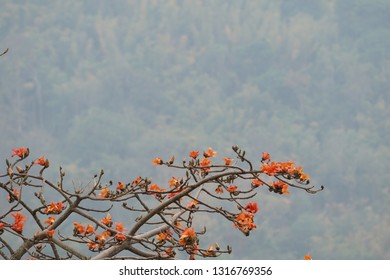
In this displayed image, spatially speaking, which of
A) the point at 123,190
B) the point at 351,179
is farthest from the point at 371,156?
the point at 123,190

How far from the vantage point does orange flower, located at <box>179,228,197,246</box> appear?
2439 millimetres

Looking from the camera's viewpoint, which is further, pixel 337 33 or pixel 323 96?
pixel 337 33

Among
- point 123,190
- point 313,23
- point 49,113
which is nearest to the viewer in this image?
point 123,190

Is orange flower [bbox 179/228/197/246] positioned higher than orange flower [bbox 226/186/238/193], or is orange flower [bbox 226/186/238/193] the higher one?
orange flower [bbox 226/186/238/193]

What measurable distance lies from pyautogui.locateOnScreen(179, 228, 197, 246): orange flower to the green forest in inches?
1409

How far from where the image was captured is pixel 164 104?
5156 cm

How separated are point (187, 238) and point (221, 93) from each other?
5100cm

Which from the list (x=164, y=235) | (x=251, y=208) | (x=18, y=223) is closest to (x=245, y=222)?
(x=251, y=208)

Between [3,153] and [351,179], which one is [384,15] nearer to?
[351,179]

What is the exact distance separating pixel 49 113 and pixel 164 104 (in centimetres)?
630

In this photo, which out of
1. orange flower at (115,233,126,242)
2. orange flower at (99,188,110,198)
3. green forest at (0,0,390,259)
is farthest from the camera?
green forest at (0,0,390,259)

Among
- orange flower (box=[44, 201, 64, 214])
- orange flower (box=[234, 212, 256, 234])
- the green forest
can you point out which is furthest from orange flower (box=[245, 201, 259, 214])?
the green forest

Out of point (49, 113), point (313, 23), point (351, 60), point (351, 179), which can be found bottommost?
point (351, 179)

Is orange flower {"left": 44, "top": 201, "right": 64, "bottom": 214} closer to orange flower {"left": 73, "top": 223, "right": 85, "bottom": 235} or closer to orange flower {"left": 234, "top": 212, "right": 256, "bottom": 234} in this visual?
orange flower {"left": 73, "top": 223, "right": 85, "bottom": 235}
